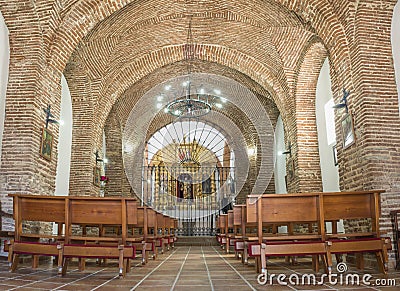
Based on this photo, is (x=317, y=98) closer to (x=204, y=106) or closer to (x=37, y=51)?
(x=204, y=106)

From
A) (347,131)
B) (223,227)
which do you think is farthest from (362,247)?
(223,227)

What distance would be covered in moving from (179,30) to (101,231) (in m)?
6.83

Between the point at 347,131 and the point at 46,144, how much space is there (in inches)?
229

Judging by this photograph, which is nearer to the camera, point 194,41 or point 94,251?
point 94,251

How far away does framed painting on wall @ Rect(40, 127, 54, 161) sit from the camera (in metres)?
7.61

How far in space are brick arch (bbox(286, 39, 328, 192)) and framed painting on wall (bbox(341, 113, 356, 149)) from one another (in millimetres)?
3557

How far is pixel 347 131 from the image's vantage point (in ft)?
23.0

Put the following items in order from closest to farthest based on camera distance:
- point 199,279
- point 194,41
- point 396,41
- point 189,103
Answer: point 199,279
point 396,41
point 189,103
point 194,41

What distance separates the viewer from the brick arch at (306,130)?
34.4 ft

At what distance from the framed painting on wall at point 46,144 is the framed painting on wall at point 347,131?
5.76 metres

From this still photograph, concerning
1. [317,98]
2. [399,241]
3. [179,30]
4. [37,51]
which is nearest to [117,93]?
[179,30]

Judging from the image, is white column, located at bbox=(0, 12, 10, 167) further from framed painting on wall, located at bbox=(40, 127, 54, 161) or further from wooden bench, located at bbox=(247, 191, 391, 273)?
wooden bench, located at bbox=(247, 191, 391, 273)

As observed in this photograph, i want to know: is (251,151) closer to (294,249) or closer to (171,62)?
(171,62)

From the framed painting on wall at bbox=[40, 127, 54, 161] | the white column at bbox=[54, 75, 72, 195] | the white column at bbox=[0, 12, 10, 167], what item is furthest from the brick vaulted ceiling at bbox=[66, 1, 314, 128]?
the framed painting on wall at bbox=[40, 127, 54, 161]
